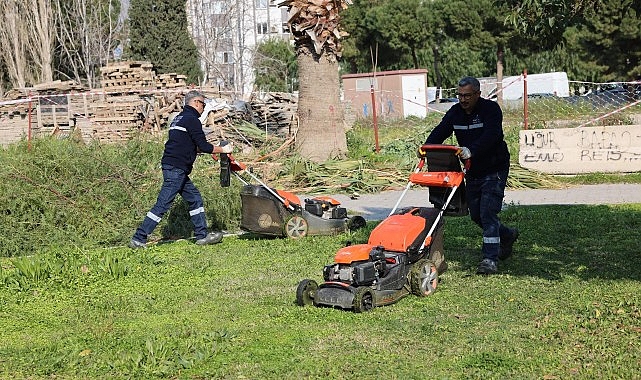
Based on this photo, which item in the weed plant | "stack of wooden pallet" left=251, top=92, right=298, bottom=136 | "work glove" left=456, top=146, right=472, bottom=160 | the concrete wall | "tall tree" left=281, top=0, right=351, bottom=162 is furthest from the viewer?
the concrete wall

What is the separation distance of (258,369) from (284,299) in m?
2.02

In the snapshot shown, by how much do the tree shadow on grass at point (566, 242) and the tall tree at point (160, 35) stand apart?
34440mm

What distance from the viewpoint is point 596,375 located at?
18.0 feet

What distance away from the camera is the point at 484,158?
864 cm

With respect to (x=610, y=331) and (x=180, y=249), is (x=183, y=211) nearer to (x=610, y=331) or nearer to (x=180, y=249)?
(x=180, y=249)

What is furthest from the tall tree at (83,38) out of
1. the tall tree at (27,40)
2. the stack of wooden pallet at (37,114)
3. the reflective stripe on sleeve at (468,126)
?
the reflective stripe on sleeve at (468,126)

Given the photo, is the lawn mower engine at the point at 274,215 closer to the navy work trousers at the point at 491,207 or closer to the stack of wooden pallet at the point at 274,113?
the navy work trousers at the point at 491,207

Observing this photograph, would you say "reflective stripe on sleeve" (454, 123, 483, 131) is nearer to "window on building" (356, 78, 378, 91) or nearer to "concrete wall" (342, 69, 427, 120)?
"concrete wall" (342, 69, 427, 120)

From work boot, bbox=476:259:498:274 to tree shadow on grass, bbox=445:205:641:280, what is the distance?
0.72ft

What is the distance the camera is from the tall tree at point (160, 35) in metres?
44.4

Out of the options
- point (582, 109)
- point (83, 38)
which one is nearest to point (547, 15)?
point (582, 109)

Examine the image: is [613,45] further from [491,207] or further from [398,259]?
[398,259]

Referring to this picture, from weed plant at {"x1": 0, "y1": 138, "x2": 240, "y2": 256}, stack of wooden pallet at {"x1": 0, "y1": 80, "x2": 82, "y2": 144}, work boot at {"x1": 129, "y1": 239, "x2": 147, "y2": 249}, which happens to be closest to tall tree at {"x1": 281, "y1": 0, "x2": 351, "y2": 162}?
weed plant at {"x1": 0, "y1": 138, "x2": 240, "y2": 256}

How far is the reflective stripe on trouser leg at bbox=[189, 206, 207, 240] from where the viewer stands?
11.0 meters
